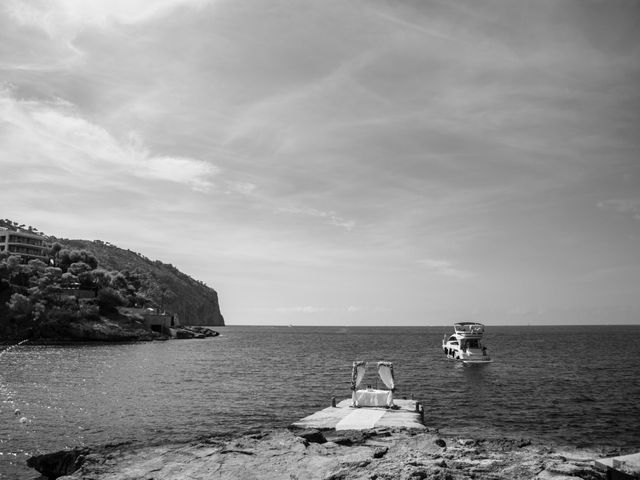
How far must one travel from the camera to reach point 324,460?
18594 millimetres

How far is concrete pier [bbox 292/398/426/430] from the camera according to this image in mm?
27922

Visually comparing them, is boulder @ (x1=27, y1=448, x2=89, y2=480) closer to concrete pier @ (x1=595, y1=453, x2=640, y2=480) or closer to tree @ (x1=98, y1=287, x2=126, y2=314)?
concrete pier @ (x1=595, y1=453, x2=640, y2=480)

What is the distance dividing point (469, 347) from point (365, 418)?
5906 centimetres

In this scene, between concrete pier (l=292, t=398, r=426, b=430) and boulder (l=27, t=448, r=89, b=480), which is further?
concrete pier (l=292, t=398, r=426, b=430)

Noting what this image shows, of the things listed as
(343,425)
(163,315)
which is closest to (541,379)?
(343,425)

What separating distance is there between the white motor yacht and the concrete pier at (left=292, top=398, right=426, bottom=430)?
166ft

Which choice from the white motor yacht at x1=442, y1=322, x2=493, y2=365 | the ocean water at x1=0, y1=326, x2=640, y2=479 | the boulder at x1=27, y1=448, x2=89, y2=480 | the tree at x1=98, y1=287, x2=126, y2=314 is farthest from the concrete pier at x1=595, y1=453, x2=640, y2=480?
the tree at x1=98, y1=287, x2=126, y2=314

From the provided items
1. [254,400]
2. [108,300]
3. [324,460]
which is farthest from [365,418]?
[108,300]

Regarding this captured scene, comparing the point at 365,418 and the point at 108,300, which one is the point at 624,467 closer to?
the point at 365,418

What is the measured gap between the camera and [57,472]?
2242 cm

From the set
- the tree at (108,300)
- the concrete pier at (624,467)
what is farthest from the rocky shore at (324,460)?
the tree at (108,300)

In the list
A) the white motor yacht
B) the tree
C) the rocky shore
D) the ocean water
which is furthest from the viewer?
the tree

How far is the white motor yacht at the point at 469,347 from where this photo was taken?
81.1 meters

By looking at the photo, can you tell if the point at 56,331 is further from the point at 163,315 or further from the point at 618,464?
the point at 618,464
